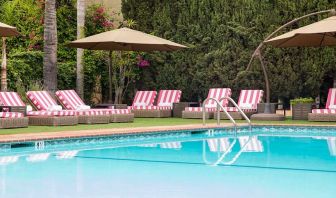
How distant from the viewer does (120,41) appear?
15.3 meters

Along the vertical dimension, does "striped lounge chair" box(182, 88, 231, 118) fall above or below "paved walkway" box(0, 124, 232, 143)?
above

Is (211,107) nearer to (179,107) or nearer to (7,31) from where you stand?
(179,107)

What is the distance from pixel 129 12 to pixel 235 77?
14.4ft

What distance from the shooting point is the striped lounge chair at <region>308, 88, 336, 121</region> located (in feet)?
50.0

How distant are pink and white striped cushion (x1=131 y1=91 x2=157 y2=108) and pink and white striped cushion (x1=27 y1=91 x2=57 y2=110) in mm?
3775

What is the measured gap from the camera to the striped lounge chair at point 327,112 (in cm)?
1523

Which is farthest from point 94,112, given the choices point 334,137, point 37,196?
point 37,196

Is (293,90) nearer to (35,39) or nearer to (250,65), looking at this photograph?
(250,65)

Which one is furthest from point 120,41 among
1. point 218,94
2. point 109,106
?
point 218,94

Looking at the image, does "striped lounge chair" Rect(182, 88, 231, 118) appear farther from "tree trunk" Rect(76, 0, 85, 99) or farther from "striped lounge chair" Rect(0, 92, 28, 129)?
"striped lounge chair" Rect(0, 92, 28, 129)

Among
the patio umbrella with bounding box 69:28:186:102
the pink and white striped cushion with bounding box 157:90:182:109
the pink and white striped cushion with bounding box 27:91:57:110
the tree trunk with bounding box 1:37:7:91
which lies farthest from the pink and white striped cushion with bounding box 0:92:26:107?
the pink and white striped cushion with bounding box 157:90:182:109

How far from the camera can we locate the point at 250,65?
18.3m

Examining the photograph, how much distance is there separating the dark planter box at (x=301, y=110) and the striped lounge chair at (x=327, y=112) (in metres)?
0.57

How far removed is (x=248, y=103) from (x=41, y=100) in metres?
5.61
